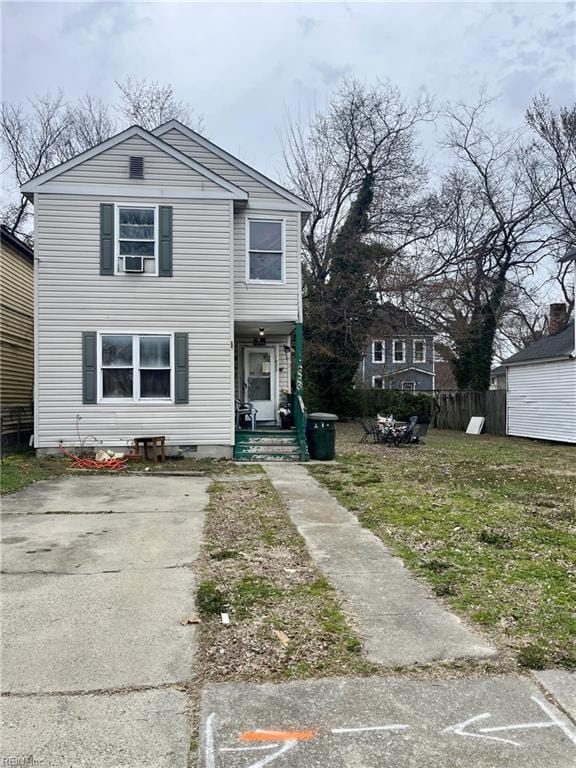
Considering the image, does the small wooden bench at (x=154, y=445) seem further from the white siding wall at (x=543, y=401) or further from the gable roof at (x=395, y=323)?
the gable roof at (x=395, y=323)

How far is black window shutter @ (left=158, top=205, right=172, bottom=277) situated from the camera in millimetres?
12578

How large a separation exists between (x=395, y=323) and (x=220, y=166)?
40.4 ft

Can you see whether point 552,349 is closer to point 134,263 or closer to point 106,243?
point 134,263

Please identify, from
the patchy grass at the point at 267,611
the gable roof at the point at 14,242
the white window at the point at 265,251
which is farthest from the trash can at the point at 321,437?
the gable roof at the point at 14,242

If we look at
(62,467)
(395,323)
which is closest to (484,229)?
(395,323)

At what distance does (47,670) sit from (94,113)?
28908mm

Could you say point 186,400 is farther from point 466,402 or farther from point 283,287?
point 466,402

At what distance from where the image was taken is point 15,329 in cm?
1552

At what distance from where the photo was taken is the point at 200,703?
2.67 meters

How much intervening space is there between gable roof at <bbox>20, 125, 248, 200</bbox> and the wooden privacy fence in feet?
48.5

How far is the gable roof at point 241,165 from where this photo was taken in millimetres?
13805

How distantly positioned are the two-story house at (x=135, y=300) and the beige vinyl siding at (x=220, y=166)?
1031 mm

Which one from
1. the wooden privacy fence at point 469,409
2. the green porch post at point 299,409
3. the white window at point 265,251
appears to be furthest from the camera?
the wooden privacy fence at point 469,409

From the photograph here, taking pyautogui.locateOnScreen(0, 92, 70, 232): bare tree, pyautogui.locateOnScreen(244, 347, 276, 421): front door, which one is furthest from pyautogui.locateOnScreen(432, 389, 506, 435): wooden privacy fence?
pyautogui.locateOnScreen(0, 92, 70, 232): bare tree
